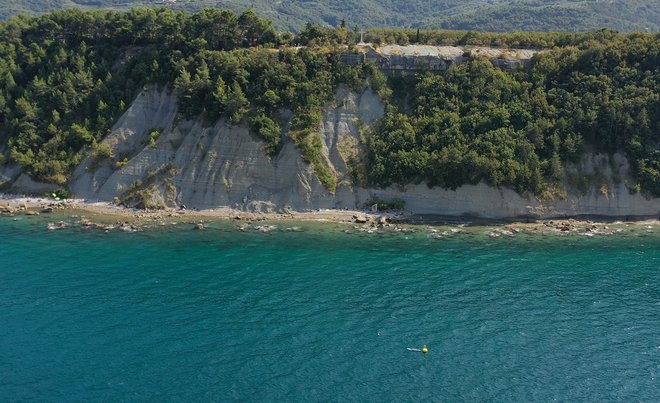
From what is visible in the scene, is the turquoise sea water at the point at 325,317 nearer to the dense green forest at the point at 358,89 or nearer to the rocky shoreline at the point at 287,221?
the rocky shoreline at the point at 287,221

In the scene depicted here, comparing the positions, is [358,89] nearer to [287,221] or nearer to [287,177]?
[287,177]

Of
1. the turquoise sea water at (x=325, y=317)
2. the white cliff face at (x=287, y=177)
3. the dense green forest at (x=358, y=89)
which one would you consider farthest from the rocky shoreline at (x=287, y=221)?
the dense green forest at (x=358, y=89)

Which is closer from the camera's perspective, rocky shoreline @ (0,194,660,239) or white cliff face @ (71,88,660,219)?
rocky shoreline @ (0,194,660,239)

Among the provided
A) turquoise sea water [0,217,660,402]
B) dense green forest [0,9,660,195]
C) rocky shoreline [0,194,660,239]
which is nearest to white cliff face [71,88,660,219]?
rocky shoreline [0,194,660,239]

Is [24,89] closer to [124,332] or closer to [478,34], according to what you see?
[124,332]

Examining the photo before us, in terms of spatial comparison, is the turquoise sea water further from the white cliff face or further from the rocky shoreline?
the white cliff face

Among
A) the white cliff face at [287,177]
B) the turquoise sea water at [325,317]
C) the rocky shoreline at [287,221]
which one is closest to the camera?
the turquoise sea water at [325,317]
